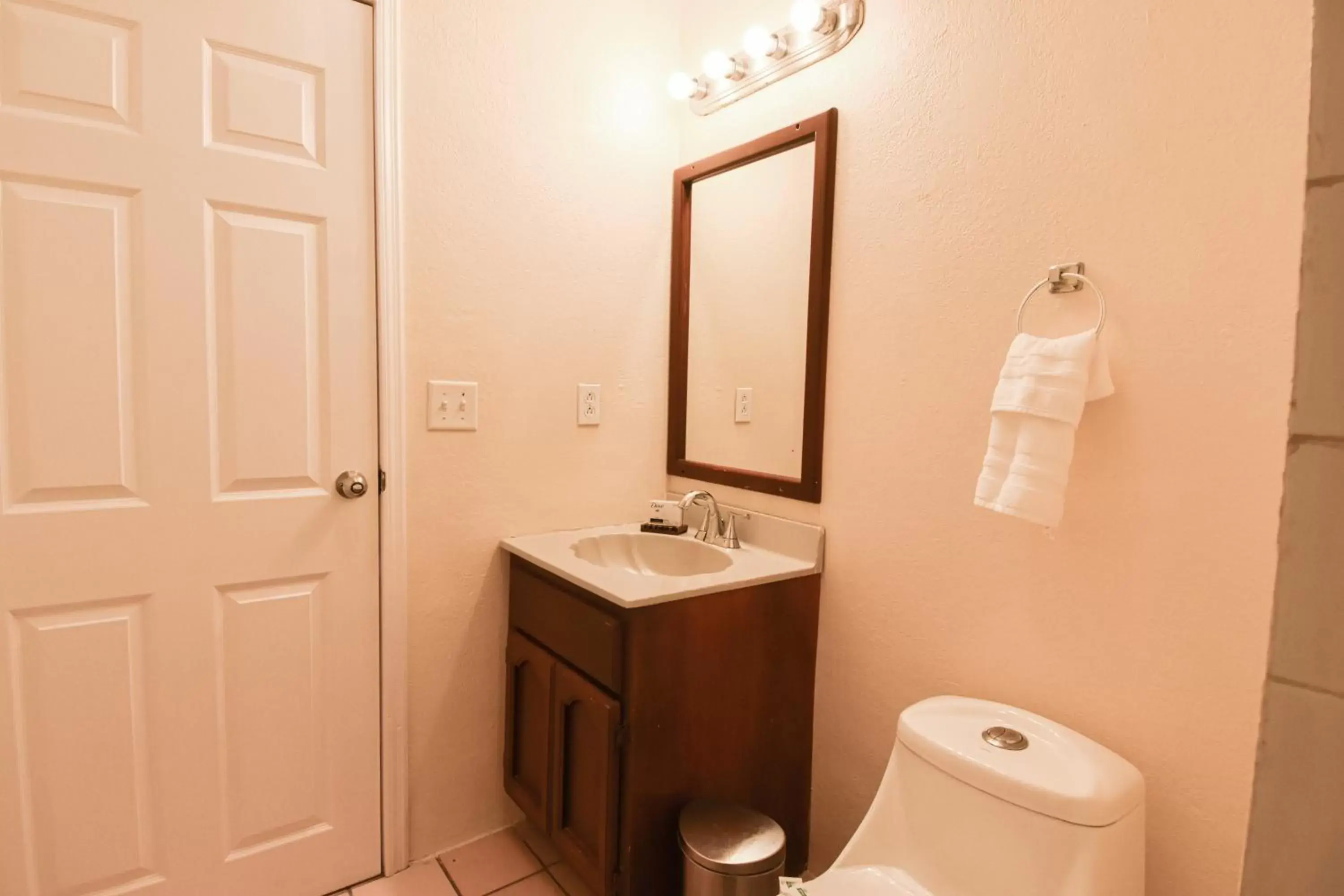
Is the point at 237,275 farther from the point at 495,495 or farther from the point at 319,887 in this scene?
the point at 319,887

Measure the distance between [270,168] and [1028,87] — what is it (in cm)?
146

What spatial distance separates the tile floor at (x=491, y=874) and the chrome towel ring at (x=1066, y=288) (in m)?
1.55

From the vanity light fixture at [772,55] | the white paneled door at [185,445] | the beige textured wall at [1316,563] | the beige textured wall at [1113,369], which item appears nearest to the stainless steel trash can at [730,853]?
the beige textured wall at [1113,369]

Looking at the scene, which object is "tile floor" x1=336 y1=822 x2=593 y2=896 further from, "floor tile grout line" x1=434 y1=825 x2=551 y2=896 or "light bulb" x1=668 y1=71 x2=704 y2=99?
"light bulb" x1=668 y1=71 x2=704 y2=99

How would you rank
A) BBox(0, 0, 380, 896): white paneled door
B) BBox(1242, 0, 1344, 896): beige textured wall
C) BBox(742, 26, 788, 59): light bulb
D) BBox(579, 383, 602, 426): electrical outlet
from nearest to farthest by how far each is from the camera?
BBox(1242, 0, 1344, 896): beige textured wall → BBox(0, 0, 380, 896): white paneled door → BBox(742, 26, 788, 59): light bulb → BBox(579, 383, 602, 426): electrical outlet

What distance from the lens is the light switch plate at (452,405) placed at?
1.61 m

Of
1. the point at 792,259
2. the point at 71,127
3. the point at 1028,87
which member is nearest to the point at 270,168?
the point at 71,127

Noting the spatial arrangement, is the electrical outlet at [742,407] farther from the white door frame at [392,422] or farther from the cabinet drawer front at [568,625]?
the white door frame at [392,422]

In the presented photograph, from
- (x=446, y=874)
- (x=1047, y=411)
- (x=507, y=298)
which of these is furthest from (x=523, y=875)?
(x=1047, y=411)

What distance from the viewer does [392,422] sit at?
1543mm

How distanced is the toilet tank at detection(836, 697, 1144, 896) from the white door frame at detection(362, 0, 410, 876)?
1052 millimetres

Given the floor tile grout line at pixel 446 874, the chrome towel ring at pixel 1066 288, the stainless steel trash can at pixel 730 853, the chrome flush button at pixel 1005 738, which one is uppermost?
the chrome towel ring at pixel 1066 288

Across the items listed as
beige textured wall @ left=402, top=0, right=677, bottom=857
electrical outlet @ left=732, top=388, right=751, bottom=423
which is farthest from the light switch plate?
electrical outlet @ left=732, top=388, right=751, bottom=423

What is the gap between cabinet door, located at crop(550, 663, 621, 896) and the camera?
1348mm
